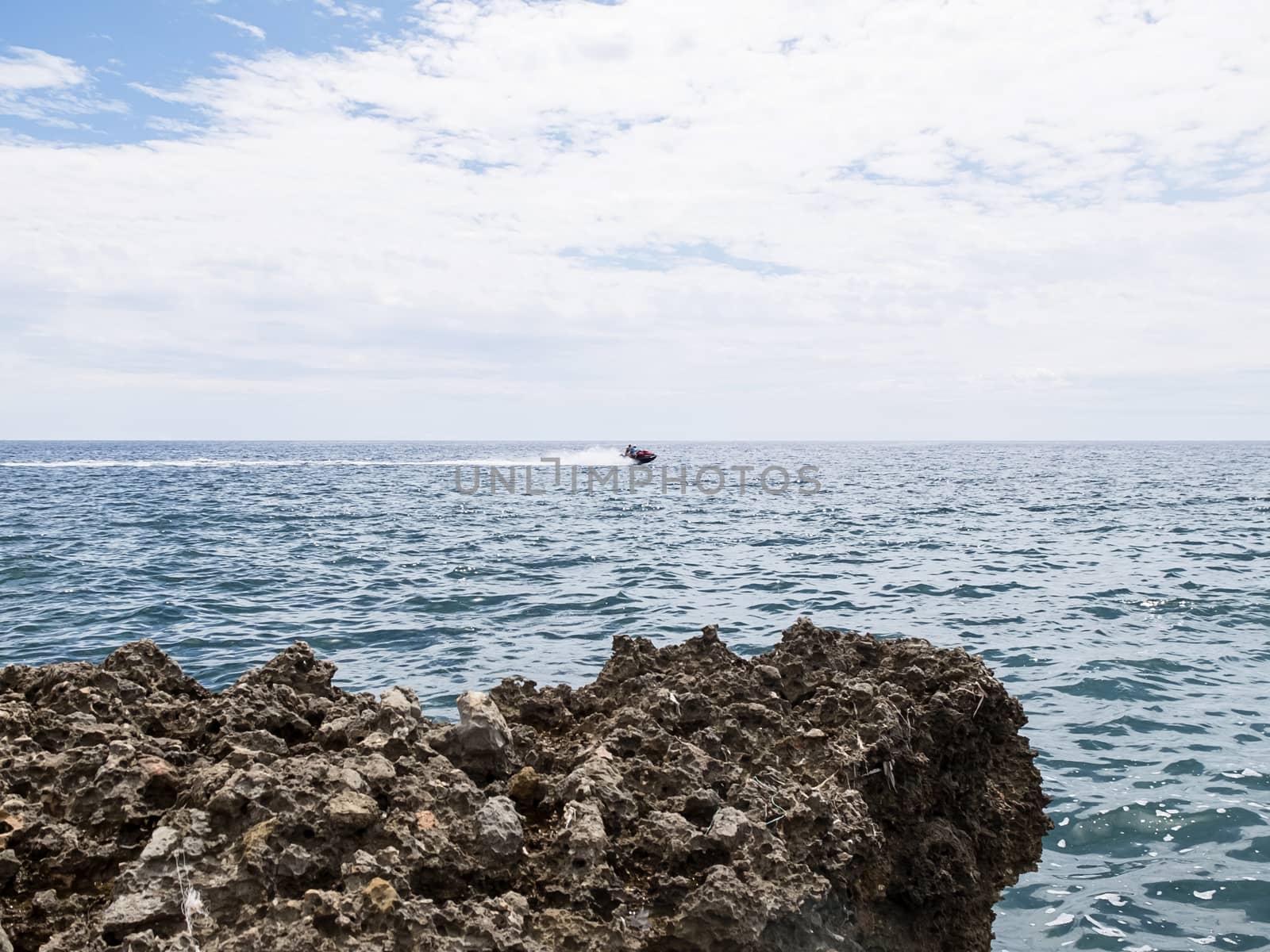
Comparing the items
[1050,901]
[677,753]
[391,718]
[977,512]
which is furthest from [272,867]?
[977,512]

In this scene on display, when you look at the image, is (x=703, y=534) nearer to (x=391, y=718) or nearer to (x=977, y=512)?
(x=977, y=512)

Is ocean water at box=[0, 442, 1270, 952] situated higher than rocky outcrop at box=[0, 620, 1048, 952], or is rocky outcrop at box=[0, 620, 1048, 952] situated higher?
rocky outcrop at box=[0, 620, 1048, 952]

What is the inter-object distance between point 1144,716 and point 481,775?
846 centimetres

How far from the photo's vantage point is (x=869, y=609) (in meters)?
16.8

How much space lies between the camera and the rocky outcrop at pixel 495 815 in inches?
158

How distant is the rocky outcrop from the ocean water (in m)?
1.43

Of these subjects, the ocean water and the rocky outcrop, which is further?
the ocean water

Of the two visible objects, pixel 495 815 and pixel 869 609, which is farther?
pixel 869 609

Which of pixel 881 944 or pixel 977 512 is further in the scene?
pixel 977 512

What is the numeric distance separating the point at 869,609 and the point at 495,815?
13276 millimetres

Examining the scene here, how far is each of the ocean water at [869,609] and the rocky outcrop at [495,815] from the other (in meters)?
1.43

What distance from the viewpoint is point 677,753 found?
5305 mm

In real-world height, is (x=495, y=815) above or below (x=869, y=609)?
above

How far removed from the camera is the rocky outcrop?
4.01 meters
